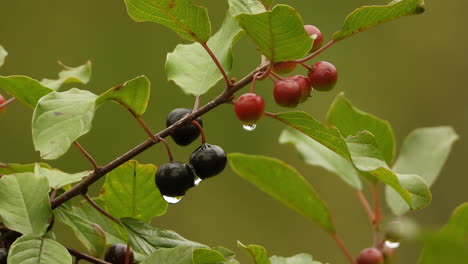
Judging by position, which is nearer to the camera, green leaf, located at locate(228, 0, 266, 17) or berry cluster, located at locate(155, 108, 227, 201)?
green leaf, located at locate(228, 0, 266, 17)

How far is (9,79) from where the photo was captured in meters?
0.96

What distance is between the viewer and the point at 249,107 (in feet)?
2.97

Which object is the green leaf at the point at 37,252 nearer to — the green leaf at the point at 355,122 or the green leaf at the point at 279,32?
the green leaf at the point at 279,32

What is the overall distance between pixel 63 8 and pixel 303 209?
128 inches

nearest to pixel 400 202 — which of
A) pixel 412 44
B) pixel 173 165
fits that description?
Result: pixel 173 165

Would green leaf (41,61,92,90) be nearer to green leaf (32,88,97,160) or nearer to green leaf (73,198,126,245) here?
green leaf (73,198,126,245)

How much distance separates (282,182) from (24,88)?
463 mm

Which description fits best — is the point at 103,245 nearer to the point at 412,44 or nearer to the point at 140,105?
the point at 140,105

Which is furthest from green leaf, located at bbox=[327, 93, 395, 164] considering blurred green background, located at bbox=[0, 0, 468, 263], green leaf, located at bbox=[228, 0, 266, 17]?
blurred green background, located at bbox=[0, 0, 468, 263]

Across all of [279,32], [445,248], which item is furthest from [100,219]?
[445,248]

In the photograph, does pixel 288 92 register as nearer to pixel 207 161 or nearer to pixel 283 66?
pixel 283 66

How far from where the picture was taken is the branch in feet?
2.94

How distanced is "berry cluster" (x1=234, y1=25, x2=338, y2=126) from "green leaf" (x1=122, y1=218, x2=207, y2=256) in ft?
0.54

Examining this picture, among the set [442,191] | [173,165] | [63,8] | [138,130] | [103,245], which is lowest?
[442,191]
